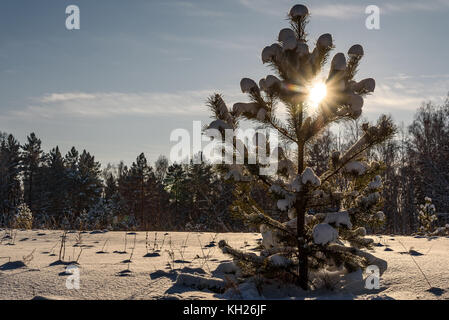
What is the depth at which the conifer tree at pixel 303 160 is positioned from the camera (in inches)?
150

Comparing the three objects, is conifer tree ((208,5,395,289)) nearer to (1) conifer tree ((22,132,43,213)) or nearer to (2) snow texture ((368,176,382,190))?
(2) snow texture ((368,176,382,190))

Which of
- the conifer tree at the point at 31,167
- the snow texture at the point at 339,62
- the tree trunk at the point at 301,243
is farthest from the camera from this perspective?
the conifer tree at the point at 31,167

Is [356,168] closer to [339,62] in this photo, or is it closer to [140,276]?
[339,62]

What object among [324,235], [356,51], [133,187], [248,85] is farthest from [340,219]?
[133,187]

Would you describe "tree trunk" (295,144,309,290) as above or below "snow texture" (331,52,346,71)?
below

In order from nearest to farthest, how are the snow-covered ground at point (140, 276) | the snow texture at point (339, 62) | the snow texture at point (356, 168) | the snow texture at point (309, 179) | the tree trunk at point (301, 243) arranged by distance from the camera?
the snow-covered ground at point (140, 276) < the snow texture at point (309, 179) < the snow texture at point (339, 62) < the tree trunk at point (301, 243) < the snow texture at point (356, 168)

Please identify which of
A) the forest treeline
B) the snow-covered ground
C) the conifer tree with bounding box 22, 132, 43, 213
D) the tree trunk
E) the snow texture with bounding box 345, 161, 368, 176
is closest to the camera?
the snow-covered ground

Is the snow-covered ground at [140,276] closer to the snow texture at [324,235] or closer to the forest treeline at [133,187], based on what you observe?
the snow texture at [324,235]

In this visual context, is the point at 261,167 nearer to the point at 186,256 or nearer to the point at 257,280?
the point at 257,280

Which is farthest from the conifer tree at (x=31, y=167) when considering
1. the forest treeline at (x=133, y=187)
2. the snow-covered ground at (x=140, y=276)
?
the snow-covered ground at (x=140, y=276)

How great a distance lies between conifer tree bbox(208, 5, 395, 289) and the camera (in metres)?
3.80

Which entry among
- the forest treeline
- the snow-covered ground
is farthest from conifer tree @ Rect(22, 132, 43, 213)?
the snow-covered ground

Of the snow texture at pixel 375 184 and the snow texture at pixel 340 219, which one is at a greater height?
the snow texture at pixel 375 184

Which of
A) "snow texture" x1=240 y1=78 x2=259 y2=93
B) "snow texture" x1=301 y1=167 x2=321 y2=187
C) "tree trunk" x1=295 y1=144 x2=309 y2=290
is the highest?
"snow texture" x1=240 y1=78 x2=259 y2=93
